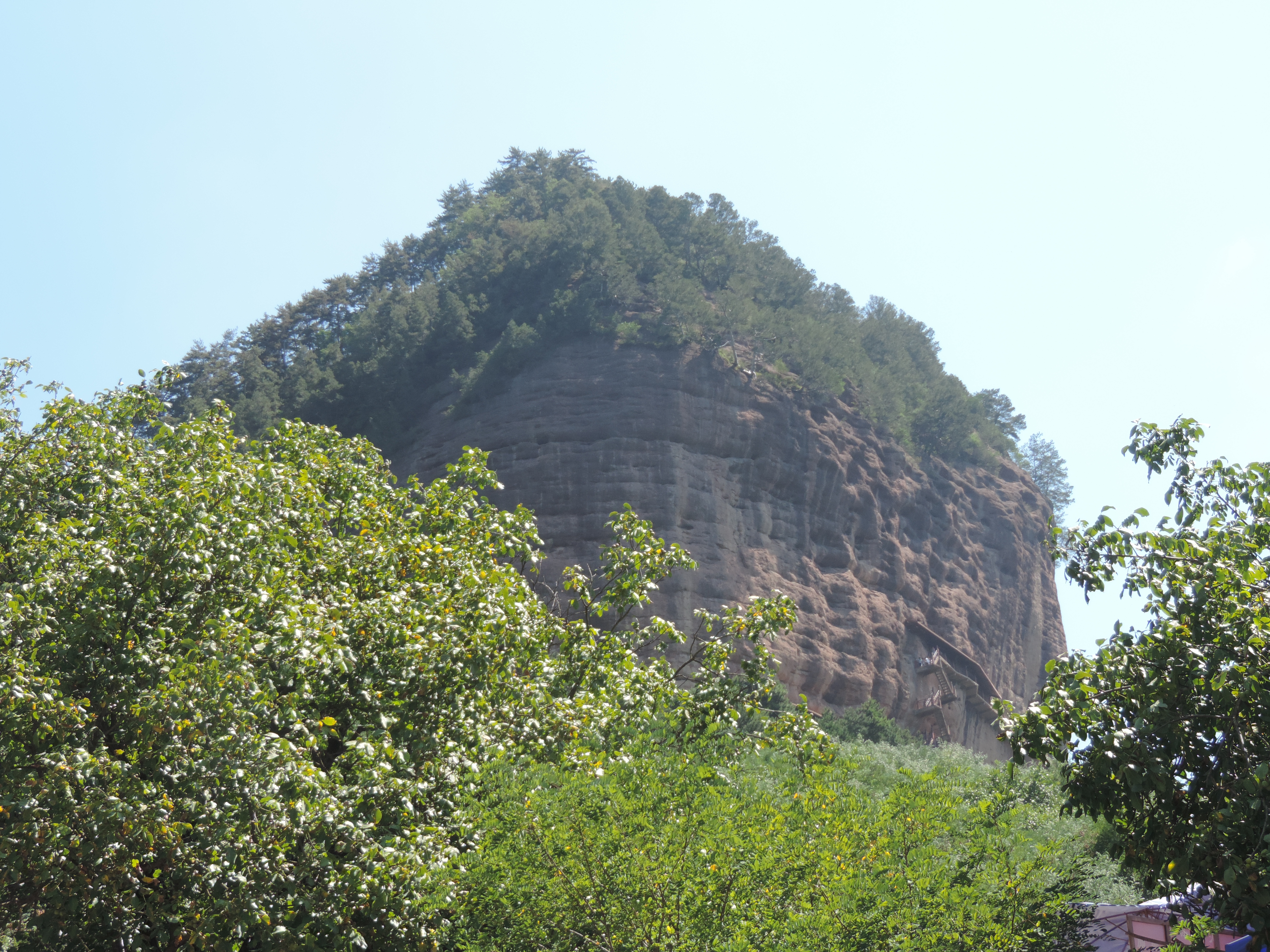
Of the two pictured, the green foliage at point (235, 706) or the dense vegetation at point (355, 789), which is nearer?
the dense vegetation at point (355, 789)

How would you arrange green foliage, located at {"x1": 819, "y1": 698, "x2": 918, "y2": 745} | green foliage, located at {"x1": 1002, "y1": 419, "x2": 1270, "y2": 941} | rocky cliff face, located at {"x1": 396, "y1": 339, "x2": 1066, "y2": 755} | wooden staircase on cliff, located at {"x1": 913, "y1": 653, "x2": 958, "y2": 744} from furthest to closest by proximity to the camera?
wooden staircase on cliff, located at {"x1": 913, "y1": 653, "x2": 958, "y2": 744}
rocky cliff face, located at {"x1": 396, "y1": 339, "x2": 1066, "y2": 755}
green foliage, located at {"x1": 819, "y1": 698, "x2": 918, "y2": 745}
green foliage, located at {"x1": 1002, "y1": 419, "x2": 1270, "y2": 941}

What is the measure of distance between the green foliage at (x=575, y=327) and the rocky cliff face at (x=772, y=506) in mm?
1513

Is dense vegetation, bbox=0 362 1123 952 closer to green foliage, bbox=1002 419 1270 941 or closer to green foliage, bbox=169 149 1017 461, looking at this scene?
green foliage, bbox=1002 419 1270 941

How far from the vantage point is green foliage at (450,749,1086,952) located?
6949mm

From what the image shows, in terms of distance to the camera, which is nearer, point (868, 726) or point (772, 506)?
point (868, 726)

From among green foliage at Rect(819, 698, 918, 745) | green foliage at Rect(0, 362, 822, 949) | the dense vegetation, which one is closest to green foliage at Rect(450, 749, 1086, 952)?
the dense vegetation

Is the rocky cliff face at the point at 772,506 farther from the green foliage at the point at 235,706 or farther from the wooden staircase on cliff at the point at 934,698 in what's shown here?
the green foliage at the point at 235,706

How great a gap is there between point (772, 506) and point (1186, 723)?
33585 millimetres

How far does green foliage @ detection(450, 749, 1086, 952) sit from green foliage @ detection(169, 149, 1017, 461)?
3286 cm

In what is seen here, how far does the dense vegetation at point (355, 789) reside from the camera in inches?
286

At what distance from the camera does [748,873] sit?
736 cm

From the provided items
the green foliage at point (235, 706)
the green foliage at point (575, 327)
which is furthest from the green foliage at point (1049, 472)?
the green foliage at point (235, 706)

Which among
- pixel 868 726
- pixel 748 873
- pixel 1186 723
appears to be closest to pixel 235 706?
pixel 748 873

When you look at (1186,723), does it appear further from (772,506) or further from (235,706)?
(772,506)
